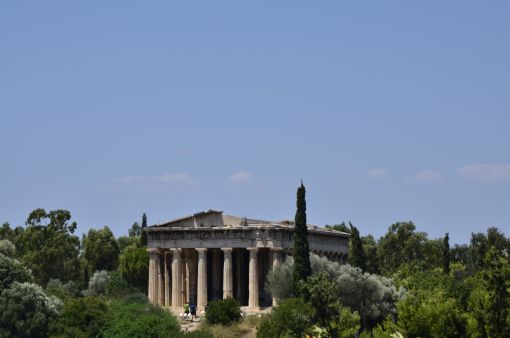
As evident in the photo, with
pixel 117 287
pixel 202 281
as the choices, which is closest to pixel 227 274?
pixel 202 281

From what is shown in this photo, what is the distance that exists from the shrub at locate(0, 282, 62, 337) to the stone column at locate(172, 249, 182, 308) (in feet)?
43.7

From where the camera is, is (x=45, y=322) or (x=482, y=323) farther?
(x=45, y=322)

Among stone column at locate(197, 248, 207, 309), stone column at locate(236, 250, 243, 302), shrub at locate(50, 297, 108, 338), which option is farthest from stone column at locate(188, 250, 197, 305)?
shrub at locate(50, 297, 108, 338)

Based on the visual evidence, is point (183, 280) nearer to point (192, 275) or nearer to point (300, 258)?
point (192, 275)

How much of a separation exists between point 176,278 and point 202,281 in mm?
3007

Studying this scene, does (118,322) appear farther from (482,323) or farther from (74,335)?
(482,323)

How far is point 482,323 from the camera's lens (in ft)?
248

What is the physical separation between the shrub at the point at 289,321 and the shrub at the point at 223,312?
6171mm

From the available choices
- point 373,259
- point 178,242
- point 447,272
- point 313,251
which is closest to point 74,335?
point 178,242

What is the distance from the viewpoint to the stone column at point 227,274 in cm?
10638

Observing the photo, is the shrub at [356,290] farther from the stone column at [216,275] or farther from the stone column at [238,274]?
the stone column at [216,275]

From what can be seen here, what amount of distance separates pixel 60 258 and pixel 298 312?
65.2 metres

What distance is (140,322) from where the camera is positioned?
311 ft

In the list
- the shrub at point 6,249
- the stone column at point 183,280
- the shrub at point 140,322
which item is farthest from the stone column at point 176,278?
the shrub at point 6,249
